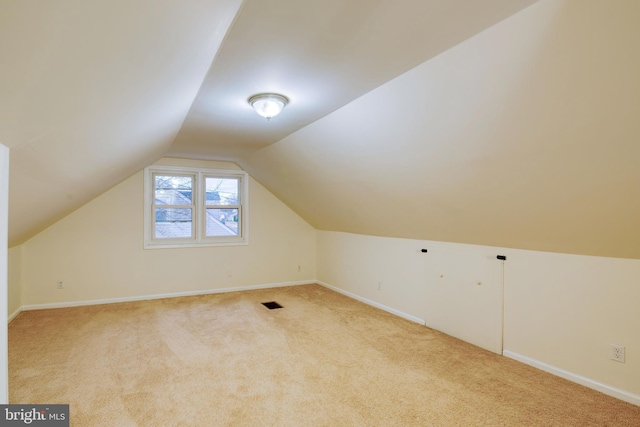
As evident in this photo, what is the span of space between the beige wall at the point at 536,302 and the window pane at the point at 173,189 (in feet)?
10.9

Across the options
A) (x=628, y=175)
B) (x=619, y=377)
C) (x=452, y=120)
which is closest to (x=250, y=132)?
(x=452, y=120)

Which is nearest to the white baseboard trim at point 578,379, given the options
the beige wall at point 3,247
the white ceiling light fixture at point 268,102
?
the white ceiling light fixture at point 268,102

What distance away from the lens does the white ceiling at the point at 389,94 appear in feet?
3.85

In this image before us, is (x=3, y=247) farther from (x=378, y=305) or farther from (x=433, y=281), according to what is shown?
(x=378, y=305)

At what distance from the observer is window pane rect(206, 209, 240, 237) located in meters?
5.73

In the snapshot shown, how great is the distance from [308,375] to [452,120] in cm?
218

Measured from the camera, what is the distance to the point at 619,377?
241cm

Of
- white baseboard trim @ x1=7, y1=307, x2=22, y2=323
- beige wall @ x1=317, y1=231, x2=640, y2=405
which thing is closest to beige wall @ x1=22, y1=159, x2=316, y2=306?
white baseboard trim @ x1=7, y1=307, x2=22, y2=323

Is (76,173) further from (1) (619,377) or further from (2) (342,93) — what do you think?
(1) (619,377)

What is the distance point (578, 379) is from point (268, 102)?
Answer: 3.15 metres

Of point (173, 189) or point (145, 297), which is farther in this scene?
point (173, 189)

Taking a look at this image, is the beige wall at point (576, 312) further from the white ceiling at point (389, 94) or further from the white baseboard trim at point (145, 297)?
the white baseboard trim at point (145, 297)

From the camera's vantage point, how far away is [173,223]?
17.9 feet

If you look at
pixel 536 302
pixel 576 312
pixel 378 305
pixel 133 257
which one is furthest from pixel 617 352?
pixel 133 257
